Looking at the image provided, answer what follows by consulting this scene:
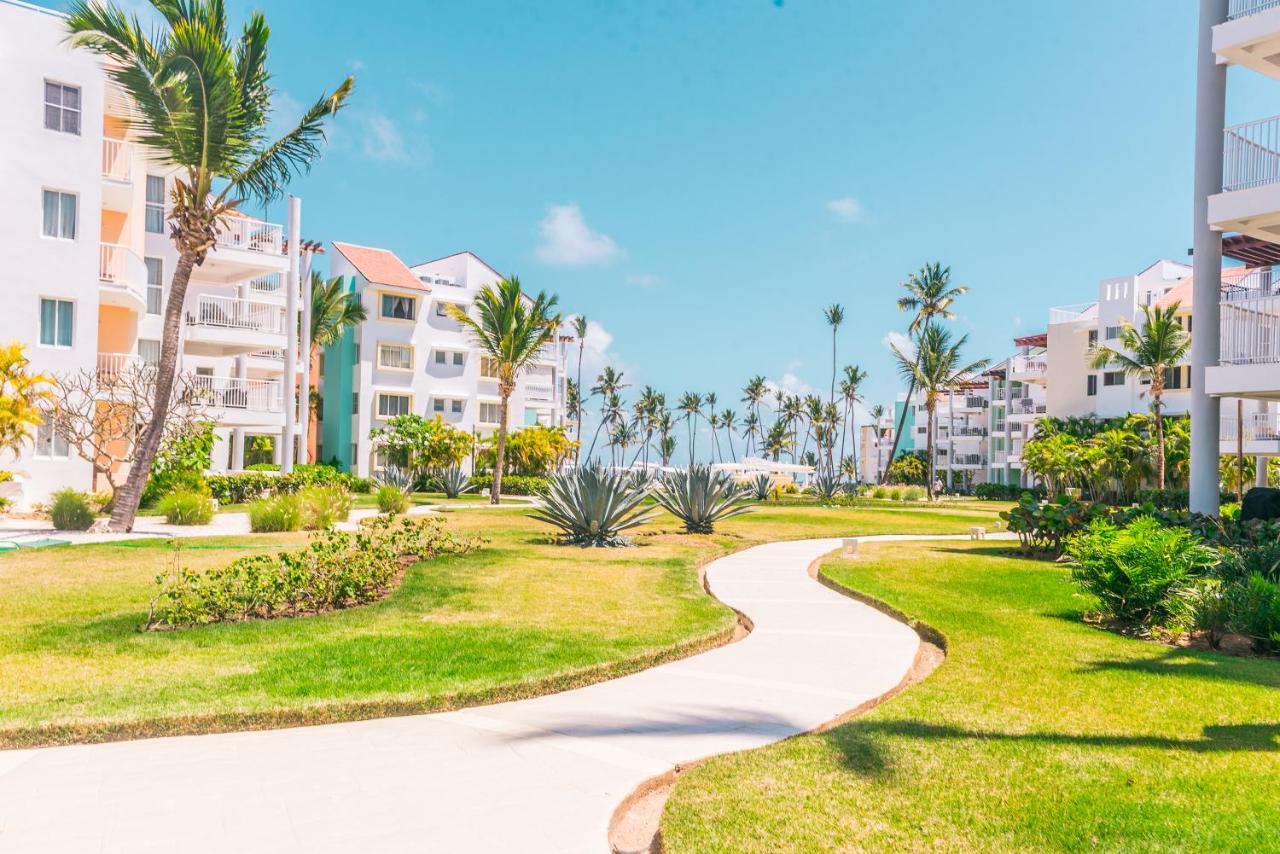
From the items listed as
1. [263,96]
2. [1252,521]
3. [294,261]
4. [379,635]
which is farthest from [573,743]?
[294,261]

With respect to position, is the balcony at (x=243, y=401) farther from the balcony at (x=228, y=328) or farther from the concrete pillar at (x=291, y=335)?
the balcony at (x=228, y=328)

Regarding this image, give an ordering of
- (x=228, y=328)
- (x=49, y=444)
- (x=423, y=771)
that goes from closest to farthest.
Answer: (x=423, y=771)
(x=49, y=444)
(x=228, y=328)

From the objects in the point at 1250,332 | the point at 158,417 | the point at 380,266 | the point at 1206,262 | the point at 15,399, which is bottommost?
the point at 158,417

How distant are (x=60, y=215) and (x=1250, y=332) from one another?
26.7 meters

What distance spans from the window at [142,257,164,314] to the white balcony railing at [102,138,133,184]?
19.9 ft

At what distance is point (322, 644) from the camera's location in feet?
27.7

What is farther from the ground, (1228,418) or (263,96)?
(263,96)

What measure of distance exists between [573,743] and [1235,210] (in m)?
16.4

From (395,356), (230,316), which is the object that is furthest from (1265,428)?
(395,356)

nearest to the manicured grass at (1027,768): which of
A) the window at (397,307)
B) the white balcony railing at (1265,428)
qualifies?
the white balcony railing at (1265,428)

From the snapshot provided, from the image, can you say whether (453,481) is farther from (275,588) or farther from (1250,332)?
(275,588)

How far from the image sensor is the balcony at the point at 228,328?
33.4 meters

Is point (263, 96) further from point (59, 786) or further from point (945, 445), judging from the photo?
point (945, 445)

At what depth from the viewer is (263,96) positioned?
64.6ft
